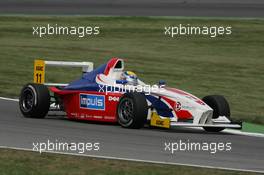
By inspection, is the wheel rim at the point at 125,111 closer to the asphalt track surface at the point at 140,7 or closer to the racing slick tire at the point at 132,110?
the racing slick tire at the point at 132,110

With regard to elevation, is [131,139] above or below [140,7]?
below

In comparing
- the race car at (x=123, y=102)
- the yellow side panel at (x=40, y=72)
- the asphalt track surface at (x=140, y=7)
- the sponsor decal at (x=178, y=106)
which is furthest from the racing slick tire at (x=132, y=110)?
the asphalt track surface at (x=140, y=7)

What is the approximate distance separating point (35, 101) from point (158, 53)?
38.8 feet

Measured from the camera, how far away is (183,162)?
39.9 ft

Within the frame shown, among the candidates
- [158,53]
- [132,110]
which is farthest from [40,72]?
[158,53]

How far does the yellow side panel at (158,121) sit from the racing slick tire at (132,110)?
14cm

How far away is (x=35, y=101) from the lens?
52.2 feet

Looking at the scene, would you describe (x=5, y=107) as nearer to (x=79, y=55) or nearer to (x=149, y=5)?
(x=79, y=55)

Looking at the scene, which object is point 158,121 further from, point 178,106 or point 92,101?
point 92,101

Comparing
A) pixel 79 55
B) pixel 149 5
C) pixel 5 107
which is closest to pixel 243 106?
pixel 5 107

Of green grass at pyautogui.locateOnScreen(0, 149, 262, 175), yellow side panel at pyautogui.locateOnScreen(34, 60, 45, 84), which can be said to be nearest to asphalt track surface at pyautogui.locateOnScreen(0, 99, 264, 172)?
green grass at pyautogui.locateOnScreen(0, 149, 262, 175)

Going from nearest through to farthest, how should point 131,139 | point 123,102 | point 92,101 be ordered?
point 131,139
point 123,102
point 92,101

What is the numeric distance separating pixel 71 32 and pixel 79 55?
16.1 feet

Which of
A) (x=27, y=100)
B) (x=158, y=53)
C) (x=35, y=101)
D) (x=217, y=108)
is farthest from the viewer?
(x=158, y=53)
